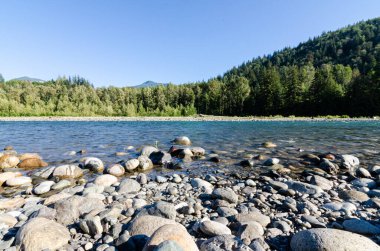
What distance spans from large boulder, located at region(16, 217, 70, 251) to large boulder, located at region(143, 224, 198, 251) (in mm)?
1349

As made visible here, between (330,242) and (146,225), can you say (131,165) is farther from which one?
(330,242)

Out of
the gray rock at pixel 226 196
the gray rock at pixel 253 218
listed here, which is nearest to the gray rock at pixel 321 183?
the gray rock at pixel 226 196

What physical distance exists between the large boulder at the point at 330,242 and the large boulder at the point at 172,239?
1.39m

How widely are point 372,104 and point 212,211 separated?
64.6 m

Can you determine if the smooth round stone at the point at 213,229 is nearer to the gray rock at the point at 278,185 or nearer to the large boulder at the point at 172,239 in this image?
the large boulder at the point at 172,239

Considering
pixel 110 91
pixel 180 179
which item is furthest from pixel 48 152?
pixel 110 91

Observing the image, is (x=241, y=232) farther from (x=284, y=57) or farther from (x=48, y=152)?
(x=284, y=57)

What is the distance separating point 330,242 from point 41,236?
3.79 m

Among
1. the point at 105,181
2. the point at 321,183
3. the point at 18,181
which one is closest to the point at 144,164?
the point at 105,181

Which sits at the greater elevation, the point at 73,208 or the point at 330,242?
the point at 330,242

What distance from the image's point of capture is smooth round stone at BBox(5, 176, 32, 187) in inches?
238

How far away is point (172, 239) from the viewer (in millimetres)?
2598

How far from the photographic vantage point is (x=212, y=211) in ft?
→ 13.7

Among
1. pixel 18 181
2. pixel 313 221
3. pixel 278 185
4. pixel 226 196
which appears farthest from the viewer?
pixel 18 181
